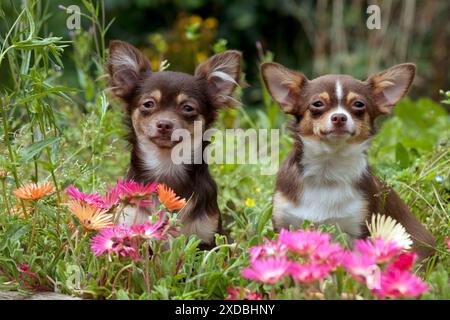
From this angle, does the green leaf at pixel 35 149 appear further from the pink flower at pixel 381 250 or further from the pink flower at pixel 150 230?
the pink flower at pixel 381 250

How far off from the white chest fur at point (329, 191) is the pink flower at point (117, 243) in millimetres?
1004

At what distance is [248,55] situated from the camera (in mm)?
9930

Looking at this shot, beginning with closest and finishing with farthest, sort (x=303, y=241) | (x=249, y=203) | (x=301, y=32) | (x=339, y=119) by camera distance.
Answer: (x=303, y=241) < (x=339, y=119) < (x=249, y=203) < (x=301, y=32)

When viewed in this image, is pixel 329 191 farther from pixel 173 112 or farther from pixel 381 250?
pixel 381 250

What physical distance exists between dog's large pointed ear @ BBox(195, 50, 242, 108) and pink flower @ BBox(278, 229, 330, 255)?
4.80ft

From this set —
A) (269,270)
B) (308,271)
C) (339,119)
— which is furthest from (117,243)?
(339,119)

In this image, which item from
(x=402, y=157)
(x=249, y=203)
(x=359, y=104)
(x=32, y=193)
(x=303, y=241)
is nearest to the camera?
(x=303, y=241)

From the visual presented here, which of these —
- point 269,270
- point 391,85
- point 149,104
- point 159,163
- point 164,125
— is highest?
point 391,85

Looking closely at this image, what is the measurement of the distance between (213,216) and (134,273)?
32.9 inches

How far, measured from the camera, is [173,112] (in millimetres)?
3537

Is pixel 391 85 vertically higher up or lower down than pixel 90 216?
higher up

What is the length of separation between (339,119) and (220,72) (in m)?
0.71
